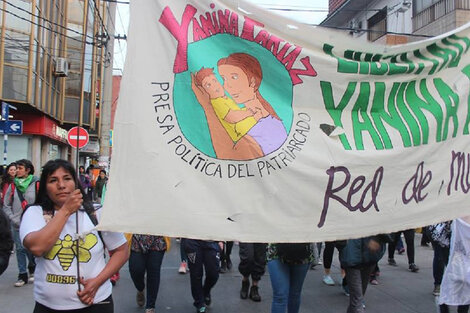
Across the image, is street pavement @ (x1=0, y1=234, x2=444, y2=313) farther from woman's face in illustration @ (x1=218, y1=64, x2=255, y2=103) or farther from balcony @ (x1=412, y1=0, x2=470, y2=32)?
balcony @ (x1=412, y1=0, x2=470, y2=32)

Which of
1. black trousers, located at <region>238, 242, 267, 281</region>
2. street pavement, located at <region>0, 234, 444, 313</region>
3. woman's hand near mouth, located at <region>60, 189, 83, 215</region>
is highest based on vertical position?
woman's hand near mouth, located at <region>60, 189, 83, 215</region>

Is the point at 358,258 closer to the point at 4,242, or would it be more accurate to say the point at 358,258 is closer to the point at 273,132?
the point at 273,132

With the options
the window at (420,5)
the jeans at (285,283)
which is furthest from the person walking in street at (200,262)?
the window at (420,5)

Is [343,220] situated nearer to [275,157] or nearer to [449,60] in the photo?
[275,157]

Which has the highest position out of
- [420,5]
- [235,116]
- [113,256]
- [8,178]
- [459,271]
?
[420,5]

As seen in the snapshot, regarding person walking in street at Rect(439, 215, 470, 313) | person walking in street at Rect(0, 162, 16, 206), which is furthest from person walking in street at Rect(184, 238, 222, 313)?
person walking in street at Rect(0, 162, 16, 206)

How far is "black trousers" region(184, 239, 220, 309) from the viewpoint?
485 cm

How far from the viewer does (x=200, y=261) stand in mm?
4891

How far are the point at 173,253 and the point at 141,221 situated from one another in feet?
20.9

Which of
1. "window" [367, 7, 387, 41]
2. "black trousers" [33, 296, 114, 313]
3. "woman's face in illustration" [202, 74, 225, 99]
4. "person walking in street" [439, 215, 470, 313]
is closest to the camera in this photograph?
"black trousers" [33, 296, 114, 313]

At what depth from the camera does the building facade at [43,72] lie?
52.7 feet

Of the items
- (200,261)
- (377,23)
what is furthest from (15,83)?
(377,23)

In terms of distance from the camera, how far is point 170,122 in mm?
2410

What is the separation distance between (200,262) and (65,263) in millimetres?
2642
